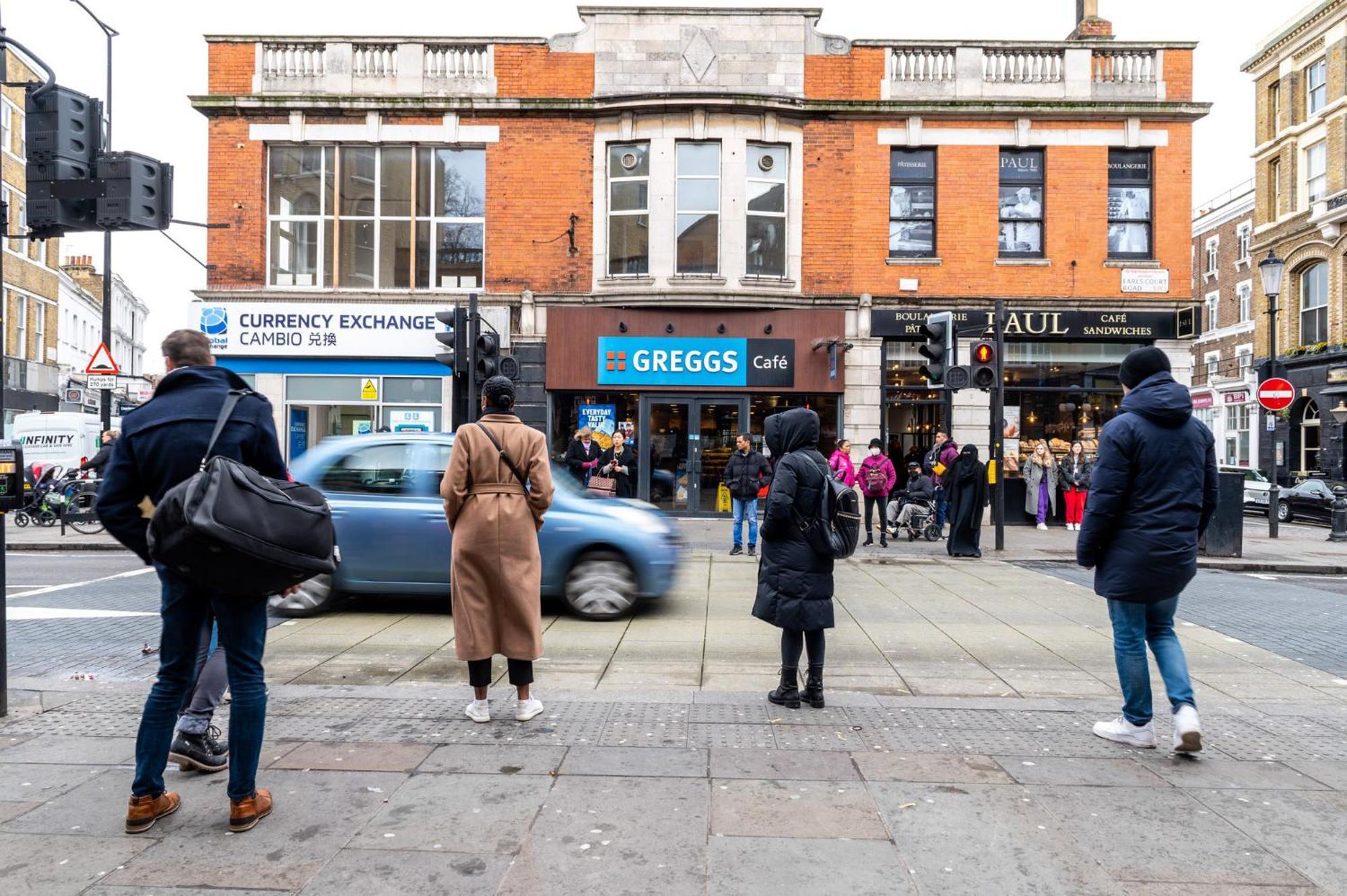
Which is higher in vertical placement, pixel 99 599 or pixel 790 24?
pixel 790 24

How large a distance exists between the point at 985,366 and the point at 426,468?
27.7 ft

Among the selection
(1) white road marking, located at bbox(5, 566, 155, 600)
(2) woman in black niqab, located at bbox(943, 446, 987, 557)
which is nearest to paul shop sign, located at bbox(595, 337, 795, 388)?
(2) woman in black niqab, located at bbox(943, 446, 987, 557)

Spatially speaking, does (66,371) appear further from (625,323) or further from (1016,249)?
(1016,249)

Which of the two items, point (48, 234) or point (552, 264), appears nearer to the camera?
point (48, 234)

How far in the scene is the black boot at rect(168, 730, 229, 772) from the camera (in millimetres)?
3840

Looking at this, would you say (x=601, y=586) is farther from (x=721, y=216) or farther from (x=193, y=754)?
(x=721, y=216)

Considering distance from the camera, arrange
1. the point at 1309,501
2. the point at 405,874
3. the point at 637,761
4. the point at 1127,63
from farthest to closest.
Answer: the point at 1309,501, the point at 1127,63, the point at 637,761, the point at 405,874

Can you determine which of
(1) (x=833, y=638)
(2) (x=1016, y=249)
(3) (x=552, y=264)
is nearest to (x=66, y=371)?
(3) (x=552, y=264)

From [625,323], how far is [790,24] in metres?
6.66

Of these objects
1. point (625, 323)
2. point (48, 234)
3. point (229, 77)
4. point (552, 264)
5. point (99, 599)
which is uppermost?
point (229, 77)

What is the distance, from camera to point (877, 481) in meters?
13.8

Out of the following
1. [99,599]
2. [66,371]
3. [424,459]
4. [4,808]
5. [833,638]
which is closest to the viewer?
[4,808]

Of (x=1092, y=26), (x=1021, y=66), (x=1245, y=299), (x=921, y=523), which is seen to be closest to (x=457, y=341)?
(x=921, y=523)

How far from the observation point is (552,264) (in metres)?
17.4
